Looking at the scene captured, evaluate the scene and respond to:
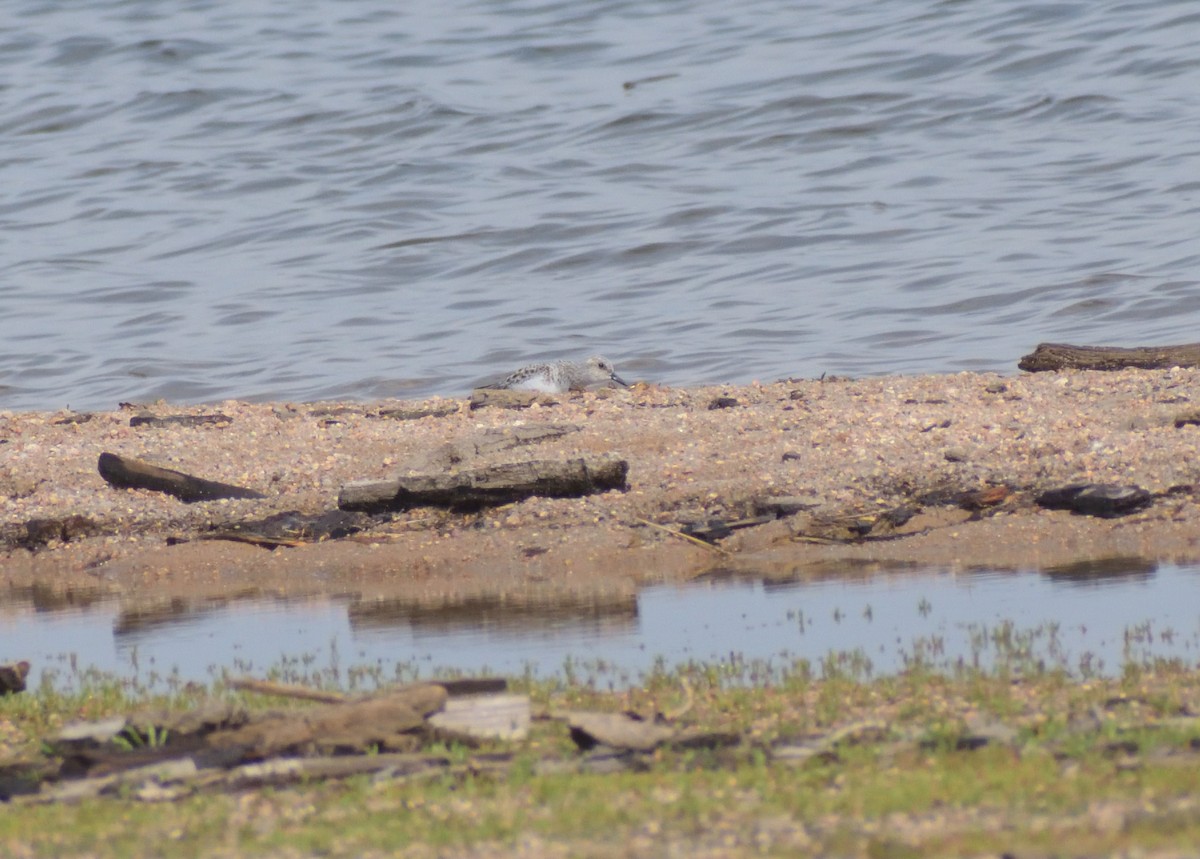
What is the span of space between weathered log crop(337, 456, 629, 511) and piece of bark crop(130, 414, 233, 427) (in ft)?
10.9

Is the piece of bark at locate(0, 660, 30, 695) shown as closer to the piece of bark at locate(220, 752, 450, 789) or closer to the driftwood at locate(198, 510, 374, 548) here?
the piece of bark at locate(220, 752, 450, 789)

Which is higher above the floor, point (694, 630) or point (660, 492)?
point (660, 492)

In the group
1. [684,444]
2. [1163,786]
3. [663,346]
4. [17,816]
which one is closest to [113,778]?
[17,816]

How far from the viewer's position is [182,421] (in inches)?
531

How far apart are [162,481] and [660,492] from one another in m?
3.16

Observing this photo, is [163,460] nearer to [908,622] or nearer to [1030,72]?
[908,622]

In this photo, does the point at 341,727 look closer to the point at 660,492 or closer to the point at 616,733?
the point at 616,733

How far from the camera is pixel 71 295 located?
2319 centimetres

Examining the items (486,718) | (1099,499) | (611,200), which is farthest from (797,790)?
(611,200)

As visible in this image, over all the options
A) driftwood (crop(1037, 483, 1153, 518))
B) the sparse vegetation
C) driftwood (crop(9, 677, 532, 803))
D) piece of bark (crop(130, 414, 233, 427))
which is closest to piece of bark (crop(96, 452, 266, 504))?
piece of bark (crop(130, 414, 233, 427))

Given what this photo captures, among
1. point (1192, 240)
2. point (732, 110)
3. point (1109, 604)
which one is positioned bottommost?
point (1109, 604)

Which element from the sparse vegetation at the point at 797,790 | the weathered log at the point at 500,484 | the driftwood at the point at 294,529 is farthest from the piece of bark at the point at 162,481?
the sparse vegetation at the point at 797,790

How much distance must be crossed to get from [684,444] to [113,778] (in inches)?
249

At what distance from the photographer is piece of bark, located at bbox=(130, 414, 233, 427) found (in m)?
13.4
